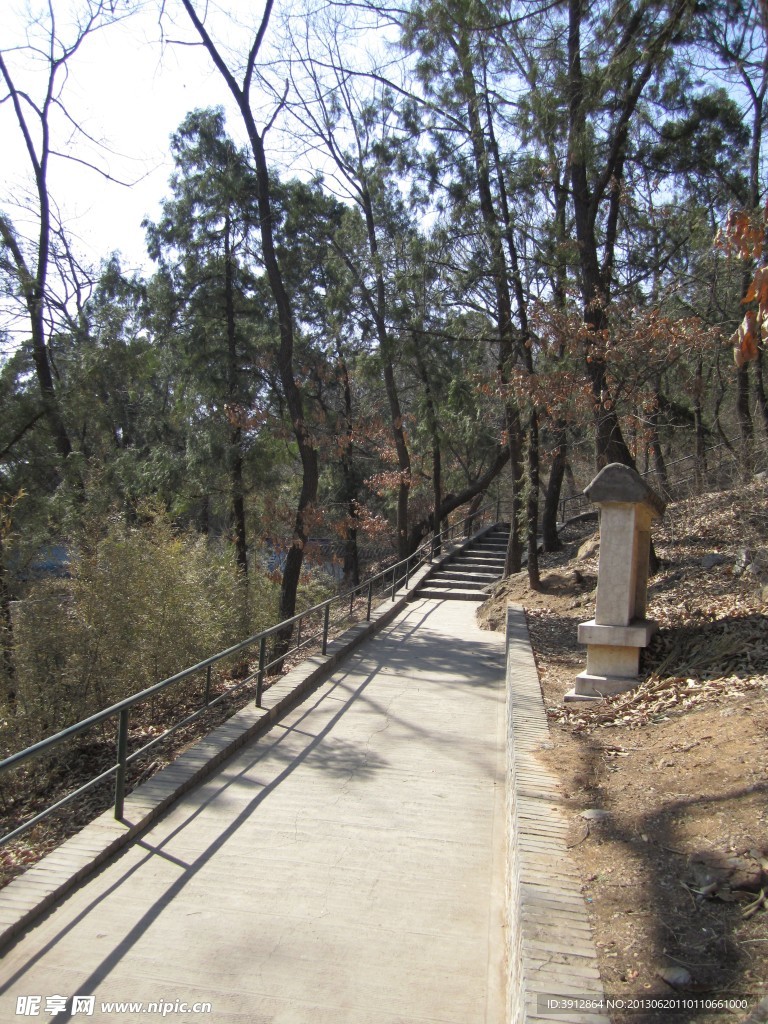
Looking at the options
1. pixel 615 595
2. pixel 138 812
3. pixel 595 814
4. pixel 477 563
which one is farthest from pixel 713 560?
pixel 477 563

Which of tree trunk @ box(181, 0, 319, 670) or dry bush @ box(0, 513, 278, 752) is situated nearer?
dry bush @ box(0, 513, 278, 752)

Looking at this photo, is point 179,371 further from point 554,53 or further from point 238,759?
point 238,759

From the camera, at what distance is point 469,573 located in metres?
20.9

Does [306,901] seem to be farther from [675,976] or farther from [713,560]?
[713,560]

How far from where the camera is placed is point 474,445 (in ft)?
99.7

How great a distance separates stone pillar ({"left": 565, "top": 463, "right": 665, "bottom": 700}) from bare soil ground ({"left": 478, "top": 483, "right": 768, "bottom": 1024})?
0.26 meters

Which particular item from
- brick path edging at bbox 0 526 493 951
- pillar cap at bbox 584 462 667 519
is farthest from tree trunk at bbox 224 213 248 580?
pillar cap at bbox 584 462 667 519

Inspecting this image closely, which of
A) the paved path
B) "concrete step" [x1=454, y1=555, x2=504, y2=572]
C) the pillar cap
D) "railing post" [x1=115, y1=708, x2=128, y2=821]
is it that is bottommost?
the paved path

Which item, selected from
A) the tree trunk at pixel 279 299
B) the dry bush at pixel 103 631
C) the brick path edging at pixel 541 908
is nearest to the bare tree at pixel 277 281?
the tree trunk at pixel 279 299

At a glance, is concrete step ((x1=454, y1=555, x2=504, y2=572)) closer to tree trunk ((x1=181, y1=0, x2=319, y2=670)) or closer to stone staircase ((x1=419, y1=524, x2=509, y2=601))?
stone staircase ((x1=419, y1=524, x2=509, y2=601))

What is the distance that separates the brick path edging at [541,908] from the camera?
2809 millimetres

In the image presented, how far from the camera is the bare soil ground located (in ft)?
9.75

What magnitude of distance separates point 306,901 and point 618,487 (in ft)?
15.3

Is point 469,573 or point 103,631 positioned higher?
point 103,631
